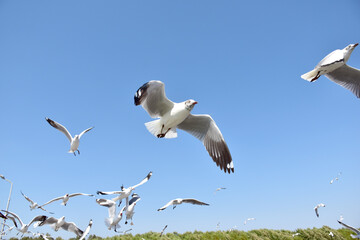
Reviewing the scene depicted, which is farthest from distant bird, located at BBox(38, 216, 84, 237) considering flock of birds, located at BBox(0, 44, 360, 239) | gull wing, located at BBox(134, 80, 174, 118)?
gull wing, located at BBox(134, 80, 174, 118)

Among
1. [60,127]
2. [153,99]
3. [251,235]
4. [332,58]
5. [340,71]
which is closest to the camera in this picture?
[153,99]

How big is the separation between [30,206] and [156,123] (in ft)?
16.9

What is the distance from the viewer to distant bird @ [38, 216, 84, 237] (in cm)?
696

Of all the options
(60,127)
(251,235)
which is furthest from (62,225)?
(251,235)

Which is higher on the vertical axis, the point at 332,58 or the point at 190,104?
the point at 332,58

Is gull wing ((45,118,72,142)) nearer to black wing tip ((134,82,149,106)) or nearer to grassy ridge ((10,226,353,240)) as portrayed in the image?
black wing tip ((134,82,149,106))

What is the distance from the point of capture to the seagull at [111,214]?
5.57 m

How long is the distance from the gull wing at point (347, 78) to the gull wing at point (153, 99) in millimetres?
4236

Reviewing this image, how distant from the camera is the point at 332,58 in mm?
5773

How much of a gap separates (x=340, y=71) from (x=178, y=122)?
420 cm

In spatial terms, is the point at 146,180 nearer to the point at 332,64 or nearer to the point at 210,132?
the point at 210,132

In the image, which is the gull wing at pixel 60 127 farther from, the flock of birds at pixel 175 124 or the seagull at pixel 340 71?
the seagull at pixel 340 71

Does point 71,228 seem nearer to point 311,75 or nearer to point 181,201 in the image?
point 181,201

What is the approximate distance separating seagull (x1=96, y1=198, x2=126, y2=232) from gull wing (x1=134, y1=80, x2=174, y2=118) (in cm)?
209
